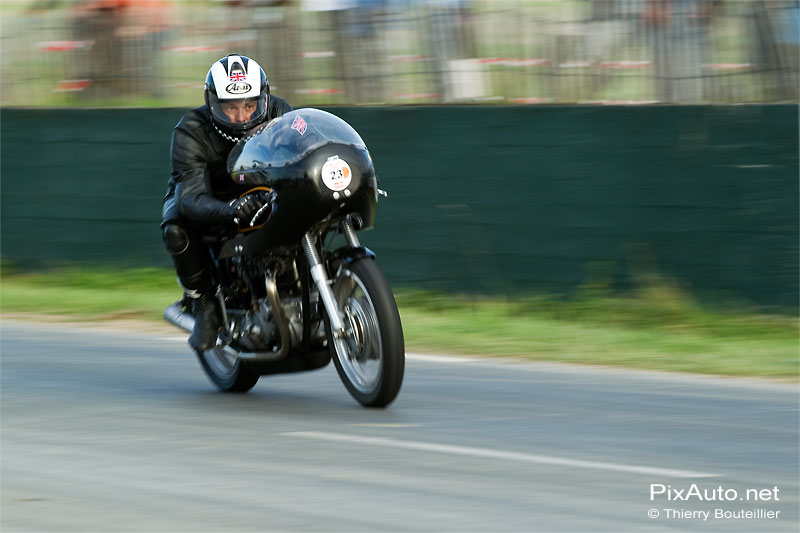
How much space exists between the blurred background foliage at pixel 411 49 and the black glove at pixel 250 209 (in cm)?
447

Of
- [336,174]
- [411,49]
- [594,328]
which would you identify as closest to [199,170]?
[336,174]

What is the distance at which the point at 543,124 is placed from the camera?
1145 cm

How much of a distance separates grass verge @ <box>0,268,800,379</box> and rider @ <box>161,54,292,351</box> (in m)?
2.50

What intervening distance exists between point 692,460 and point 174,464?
217cm

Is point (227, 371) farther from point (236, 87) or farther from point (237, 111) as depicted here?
point (236, 87)

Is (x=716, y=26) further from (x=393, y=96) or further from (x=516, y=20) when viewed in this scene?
(x=393, y=96)

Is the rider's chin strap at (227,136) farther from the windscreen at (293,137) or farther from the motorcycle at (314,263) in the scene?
the windscreen at (293,137)

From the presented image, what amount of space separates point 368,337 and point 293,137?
1.03 m

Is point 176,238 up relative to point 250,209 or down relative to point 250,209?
down

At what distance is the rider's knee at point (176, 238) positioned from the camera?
7.93 meters

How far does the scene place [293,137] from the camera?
24.0 ft

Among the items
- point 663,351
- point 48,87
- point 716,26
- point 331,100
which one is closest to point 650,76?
point 716,26

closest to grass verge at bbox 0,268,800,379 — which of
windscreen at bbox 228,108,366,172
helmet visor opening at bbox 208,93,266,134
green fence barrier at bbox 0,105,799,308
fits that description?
green fence barrier at bbox 0,105,799,308

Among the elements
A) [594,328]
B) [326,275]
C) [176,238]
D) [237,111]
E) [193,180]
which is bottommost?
[594,328]
